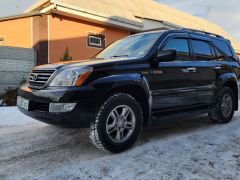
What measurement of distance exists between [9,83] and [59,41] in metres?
3.05

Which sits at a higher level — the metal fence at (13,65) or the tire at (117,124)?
the metal fence at (13,65)

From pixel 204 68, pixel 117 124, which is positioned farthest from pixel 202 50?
pixel 117 124

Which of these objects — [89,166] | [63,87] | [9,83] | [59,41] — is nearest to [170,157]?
[89,166]

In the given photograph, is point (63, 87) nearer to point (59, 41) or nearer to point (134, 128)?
point (134, 128)

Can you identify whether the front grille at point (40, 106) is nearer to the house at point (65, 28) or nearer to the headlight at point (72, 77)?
the headlight at point (72, 77)

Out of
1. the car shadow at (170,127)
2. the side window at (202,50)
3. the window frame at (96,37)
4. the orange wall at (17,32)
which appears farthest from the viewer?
the window frame at (96,37)

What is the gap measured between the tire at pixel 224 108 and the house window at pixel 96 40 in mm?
8213

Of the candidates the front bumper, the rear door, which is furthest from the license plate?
the rear door

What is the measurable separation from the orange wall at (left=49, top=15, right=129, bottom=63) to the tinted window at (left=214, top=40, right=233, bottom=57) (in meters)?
7.10

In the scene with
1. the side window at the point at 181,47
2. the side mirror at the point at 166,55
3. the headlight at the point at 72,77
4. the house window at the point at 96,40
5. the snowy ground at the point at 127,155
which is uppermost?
the house window at the point at 96,40

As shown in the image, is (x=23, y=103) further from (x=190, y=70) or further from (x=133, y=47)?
(x=190, y=70)

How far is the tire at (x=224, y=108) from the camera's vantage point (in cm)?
638

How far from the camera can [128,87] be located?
4.54 meters

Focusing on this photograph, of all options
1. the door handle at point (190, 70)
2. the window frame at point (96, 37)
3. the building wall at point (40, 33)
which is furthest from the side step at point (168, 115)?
the window frame at point (96, 37)
